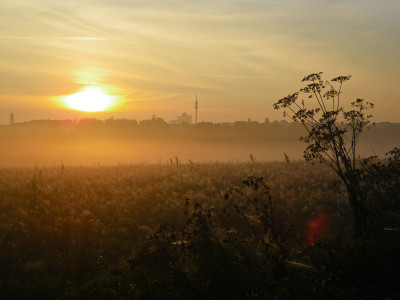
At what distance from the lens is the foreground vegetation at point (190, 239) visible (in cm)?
589

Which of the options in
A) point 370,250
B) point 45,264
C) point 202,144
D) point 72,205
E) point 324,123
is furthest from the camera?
point 202,144

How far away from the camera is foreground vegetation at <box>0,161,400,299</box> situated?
5891mm

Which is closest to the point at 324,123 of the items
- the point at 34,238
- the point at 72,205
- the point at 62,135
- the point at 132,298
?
→ the point at 132,298

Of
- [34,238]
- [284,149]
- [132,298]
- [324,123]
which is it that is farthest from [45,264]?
[284,149]

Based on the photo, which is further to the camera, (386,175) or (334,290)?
(386,175)

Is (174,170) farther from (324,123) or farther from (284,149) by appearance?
(284,149)

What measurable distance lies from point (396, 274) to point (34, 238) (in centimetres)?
1105

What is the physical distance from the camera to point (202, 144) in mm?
103625

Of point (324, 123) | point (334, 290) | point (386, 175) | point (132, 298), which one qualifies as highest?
point (324, 123)

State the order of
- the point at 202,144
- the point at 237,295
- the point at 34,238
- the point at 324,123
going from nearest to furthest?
the point at 237,295, the point at 324,123, the point at 34,238, the point at 202,144

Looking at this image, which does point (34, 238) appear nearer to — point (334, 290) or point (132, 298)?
point (132, 298)

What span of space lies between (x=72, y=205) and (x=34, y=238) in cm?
295

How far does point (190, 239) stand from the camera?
696 cm

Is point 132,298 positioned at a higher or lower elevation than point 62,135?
lower
